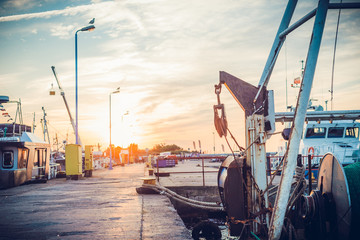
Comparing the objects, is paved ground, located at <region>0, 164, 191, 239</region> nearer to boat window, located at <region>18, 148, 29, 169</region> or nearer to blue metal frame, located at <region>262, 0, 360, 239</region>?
blue metal frame, located at <region>262, 0, 360, 239</region>

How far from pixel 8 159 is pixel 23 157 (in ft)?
3.03

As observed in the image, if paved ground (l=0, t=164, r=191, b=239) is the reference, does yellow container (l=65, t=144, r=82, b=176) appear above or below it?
above

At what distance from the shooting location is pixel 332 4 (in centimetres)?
517

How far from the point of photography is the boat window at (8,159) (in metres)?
15.2

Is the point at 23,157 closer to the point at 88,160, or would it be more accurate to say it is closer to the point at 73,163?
the point at 73,163

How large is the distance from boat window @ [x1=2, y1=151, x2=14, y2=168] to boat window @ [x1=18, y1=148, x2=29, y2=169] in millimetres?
413

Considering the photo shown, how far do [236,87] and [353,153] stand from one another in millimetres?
16167

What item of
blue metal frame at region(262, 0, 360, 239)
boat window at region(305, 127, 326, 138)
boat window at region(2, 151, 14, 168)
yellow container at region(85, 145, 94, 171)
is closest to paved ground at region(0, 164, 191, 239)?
blue metal frame at region(262, 0, 360, 239)

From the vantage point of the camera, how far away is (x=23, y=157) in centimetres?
1623

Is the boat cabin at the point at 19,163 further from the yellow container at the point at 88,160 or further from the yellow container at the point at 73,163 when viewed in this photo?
the yellow container at the point at 88,160

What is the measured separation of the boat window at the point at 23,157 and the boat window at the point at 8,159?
1.36ft

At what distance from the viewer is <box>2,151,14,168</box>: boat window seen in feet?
50.0

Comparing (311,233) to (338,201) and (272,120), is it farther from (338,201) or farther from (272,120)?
(272,120)

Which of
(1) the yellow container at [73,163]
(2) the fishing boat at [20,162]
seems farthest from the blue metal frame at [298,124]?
(1) the yellow container at [73,163]
